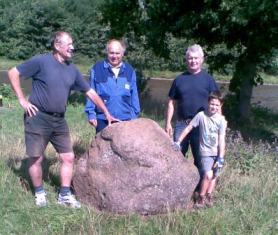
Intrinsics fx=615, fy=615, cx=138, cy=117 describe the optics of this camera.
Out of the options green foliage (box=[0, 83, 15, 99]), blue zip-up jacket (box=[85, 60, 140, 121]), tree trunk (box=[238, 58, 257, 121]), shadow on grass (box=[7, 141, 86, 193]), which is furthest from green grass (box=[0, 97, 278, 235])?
green foliage (box=[0, 83, 15, 99])

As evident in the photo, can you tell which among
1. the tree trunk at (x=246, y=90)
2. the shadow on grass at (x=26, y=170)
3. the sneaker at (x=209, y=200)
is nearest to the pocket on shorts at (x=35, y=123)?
the shadow on grass at (x=26, y=170)

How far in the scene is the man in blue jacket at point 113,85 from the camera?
654 cm

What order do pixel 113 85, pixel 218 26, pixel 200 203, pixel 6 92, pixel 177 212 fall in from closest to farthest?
pixel 177 212 < pixel 200 203 < pixel 113 85 < pixel 218 26 < pixel 6 92

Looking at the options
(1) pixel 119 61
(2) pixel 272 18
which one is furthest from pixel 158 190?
(2) pixel 272 18

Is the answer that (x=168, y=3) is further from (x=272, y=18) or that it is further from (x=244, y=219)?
(x=244, y=219)

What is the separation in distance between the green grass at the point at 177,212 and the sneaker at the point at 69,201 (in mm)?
92

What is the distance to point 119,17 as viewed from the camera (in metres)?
16.1

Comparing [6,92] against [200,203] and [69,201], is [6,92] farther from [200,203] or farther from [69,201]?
[200,203]

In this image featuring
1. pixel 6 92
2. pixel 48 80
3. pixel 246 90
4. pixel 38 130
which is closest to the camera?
pixel 48 80

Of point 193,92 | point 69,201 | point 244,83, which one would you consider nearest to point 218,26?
point 244,83

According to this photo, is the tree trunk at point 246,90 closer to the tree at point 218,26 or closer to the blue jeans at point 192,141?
the tree at point 218,26

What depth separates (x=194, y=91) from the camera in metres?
6.64

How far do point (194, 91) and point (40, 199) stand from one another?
199cm

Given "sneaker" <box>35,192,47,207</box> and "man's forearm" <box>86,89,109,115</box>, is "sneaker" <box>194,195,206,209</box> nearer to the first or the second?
"man's forearm" <box>86,89,109,115</box>
